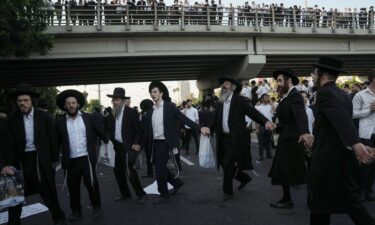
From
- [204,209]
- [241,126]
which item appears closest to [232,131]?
[241,126]

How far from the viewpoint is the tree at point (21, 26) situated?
51.0ft

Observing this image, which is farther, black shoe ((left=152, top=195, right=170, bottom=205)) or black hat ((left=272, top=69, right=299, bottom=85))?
black shoe ((left=152, top=195, right=170, bottom=205))

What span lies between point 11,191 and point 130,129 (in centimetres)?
260

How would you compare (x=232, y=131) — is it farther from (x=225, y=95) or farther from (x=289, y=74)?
(x=289, y=74)

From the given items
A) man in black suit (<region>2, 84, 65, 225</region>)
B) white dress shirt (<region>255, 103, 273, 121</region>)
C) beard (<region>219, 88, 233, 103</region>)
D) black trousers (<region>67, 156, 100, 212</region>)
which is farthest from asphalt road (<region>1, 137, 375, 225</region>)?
white dress shirt (<region>255, 103, 273, 121</region>)

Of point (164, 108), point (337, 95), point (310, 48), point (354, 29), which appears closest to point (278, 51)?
point (310, 48)

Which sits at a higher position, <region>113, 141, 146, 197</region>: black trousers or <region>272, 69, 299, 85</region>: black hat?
<region>272, 69, 299, 85</region>: black hat

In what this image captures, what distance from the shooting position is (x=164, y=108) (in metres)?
7.12

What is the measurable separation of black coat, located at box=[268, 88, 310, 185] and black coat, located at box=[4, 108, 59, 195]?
300cm

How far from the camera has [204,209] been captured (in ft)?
20.5

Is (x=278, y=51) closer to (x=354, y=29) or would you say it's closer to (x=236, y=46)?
(x=236, y=46)

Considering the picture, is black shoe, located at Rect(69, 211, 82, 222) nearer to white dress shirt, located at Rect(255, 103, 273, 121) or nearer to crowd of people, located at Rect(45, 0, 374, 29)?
white dress shirt, located at Rect(255, 103, 273, 121)

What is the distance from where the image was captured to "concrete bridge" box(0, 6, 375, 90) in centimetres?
2650

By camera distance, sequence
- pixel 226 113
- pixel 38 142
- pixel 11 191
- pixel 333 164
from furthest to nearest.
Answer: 1. pixel 226 113
2. pixel 38 142
3. pixel 11 191
4. pixel 333 164
